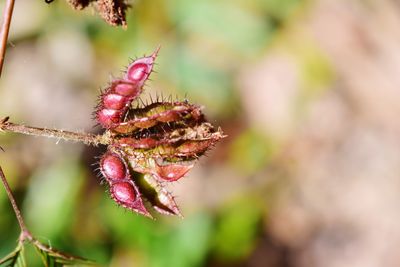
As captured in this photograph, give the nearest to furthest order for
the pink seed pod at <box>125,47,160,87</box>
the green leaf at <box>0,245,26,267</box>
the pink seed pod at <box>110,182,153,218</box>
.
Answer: the pink seed pod at <box>125,47,160,87</box> → the pink seed pod at <box>110,182,153,218</box> → the green leaf at <box>0,245,26,267</box>

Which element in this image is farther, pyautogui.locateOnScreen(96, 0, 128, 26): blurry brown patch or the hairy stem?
pyautogui.locateOnScreen(96, 0, 128, 26): blurry brown patch

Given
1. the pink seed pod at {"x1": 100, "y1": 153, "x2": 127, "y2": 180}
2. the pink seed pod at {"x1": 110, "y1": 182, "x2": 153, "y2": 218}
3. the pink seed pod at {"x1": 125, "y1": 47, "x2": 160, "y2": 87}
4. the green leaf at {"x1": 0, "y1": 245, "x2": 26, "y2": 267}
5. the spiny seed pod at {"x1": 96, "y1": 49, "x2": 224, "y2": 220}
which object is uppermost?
the pink seed pod at {"x1": 125, "y1": 47, "x2": 160, "y2": 87}

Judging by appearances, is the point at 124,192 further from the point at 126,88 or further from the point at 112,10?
the point at 112,10

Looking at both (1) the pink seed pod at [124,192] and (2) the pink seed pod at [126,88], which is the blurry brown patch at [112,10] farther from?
(1) the pink seed pod at [124,192]

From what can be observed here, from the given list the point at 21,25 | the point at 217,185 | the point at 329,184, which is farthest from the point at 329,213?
the point at 21,25

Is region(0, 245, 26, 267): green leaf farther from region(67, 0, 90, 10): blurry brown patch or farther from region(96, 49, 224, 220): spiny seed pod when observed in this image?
region(67, 0, 90, 10): blurry brown patch

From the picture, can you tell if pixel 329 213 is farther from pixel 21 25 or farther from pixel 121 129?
pixel 121 129

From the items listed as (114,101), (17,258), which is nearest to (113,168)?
(114,101)

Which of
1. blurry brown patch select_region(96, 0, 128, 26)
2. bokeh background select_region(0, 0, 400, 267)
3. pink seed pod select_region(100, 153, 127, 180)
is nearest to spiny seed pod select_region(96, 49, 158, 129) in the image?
pink seed pod select_region(100, 153, 127, 180)
